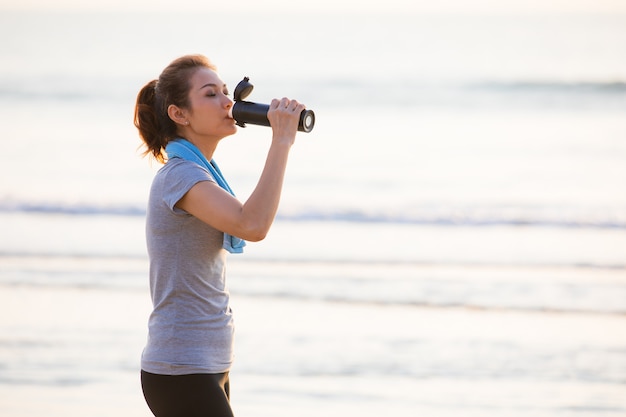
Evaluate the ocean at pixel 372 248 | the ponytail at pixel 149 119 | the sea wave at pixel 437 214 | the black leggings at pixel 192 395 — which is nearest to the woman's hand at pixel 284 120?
the ponytail at pixel 149 119

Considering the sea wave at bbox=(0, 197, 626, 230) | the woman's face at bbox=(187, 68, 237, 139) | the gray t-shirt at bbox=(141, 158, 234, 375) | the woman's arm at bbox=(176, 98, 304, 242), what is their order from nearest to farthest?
the woman's arm at bbox=(176, 98, 304, 242) → the gray t-shirt at bbox=(141, 158, 234, 375) → the woman's face at bbox=(187, 68, 237, 139) → the sea wave at bbox=(0, 197, 626, 230)

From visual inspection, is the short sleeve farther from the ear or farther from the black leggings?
the black leggings

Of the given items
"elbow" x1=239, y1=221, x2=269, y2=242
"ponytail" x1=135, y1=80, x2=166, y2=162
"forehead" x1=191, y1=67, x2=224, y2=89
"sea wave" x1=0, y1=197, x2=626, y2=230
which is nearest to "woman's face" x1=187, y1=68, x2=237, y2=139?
"forehead" x1=191, y1=67, x2=224, y2=89

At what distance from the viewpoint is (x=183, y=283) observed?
2371 millimetres

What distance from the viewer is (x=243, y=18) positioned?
31.9 m

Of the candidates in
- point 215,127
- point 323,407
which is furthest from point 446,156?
point 215,127

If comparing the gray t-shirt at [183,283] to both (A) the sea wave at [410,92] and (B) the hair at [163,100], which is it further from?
(A) the sea wave at [410,92]

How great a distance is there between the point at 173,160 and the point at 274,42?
2692 centimetres

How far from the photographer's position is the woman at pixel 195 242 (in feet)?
7.53

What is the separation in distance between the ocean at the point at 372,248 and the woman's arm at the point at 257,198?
2.44m

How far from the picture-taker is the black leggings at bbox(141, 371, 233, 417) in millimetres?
2377

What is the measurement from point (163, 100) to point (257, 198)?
0.43m

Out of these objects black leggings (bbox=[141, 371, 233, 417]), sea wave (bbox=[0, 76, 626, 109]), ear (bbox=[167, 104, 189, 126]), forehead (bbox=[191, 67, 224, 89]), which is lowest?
black leggings (bbox=[141, 371, 233, 417])

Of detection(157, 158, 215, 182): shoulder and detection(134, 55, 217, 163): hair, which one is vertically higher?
detection(134, 55, 217, 163): hair
